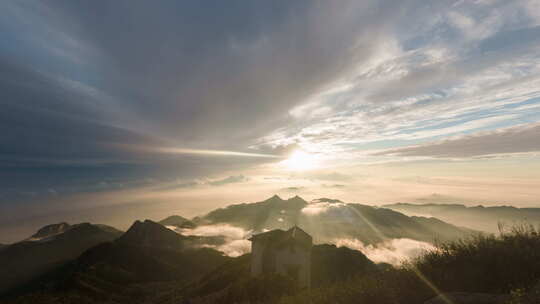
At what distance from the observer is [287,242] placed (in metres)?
39.8

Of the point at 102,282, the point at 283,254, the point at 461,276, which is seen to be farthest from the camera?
the point at 102,282

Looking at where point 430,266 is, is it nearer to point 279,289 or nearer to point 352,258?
point 279,289

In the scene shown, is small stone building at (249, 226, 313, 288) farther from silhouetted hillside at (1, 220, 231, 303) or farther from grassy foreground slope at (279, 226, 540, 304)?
silhouetted hillside at (1, 220, 231, 303)

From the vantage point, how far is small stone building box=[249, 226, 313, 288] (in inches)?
1518

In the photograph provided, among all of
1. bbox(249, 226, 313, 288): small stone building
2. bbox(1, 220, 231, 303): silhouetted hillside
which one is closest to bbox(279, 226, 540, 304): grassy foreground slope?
bbox(249, 226, 313, 288): small stone building

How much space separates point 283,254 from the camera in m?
39.1

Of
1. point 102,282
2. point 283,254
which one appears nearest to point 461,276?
point 283,254

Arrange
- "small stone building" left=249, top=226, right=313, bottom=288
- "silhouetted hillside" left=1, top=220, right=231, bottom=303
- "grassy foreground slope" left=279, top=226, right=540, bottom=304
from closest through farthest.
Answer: "grassy foreground slope" left=279, top=226, right=540, bottom=304 < "small stone building" left=249, top=226, right=313, bottom=288 < "silhouetted hillside" left=1, top=220, right=231, bottom=303

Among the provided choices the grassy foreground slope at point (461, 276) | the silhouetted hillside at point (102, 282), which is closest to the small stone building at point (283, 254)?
the grassy foreground slope at point (461, 276)

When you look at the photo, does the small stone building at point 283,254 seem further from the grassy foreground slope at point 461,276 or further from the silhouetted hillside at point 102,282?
the silhouetted hillside at point 102,282

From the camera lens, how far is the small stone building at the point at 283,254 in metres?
38.6

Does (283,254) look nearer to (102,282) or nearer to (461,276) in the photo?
(461,276)

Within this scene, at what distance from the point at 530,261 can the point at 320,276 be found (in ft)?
273

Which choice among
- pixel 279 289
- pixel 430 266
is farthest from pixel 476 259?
pixel 279 289
